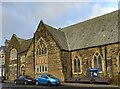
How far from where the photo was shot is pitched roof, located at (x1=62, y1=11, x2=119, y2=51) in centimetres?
3738

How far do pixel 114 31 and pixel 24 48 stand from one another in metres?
23.7

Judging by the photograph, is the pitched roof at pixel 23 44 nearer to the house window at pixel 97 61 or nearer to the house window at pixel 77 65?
the house window at pixel 77 65

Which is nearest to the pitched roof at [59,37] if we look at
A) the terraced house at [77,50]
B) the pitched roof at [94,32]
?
the terraced house at [77,50]

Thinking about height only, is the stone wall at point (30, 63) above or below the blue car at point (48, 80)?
above

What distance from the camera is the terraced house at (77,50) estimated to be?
3550cm

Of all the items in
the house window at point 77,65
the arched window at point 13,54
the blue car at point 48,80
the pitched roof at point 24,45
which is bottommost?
the blue car at point 48,80

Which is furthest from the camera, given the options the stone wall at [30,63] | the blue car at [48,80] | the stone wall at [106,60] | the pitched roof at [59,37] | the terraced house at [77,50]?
the stone wall at [30,63]

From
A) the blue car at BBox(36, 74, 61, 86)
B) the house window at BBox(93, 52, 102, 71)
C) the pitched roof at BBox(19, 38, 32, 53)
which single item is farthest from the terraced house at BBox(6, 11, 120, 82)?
the blue car at BBox(36, 74, 61, 86)

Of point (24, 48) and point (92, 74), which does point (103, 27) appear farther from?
point (24, 48)

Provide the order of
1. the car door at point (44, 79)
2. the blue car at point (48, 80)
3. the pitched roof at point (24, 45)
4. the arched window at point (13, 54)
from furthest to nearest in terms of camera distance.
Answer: the arched window at point (13, 54)
the pitched roof at point (24, 45)
the car door at point (44, 79)
the blue car at point (48, 80)

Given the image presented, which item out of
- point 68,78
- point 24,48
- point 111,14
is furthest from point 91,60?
point 24,48

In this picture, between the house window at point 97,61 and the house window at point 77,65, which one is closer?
the house window at point 97,61

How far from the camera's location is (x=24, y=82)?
35594mm

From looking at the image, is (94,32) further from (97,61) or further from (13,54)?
(13,54)
